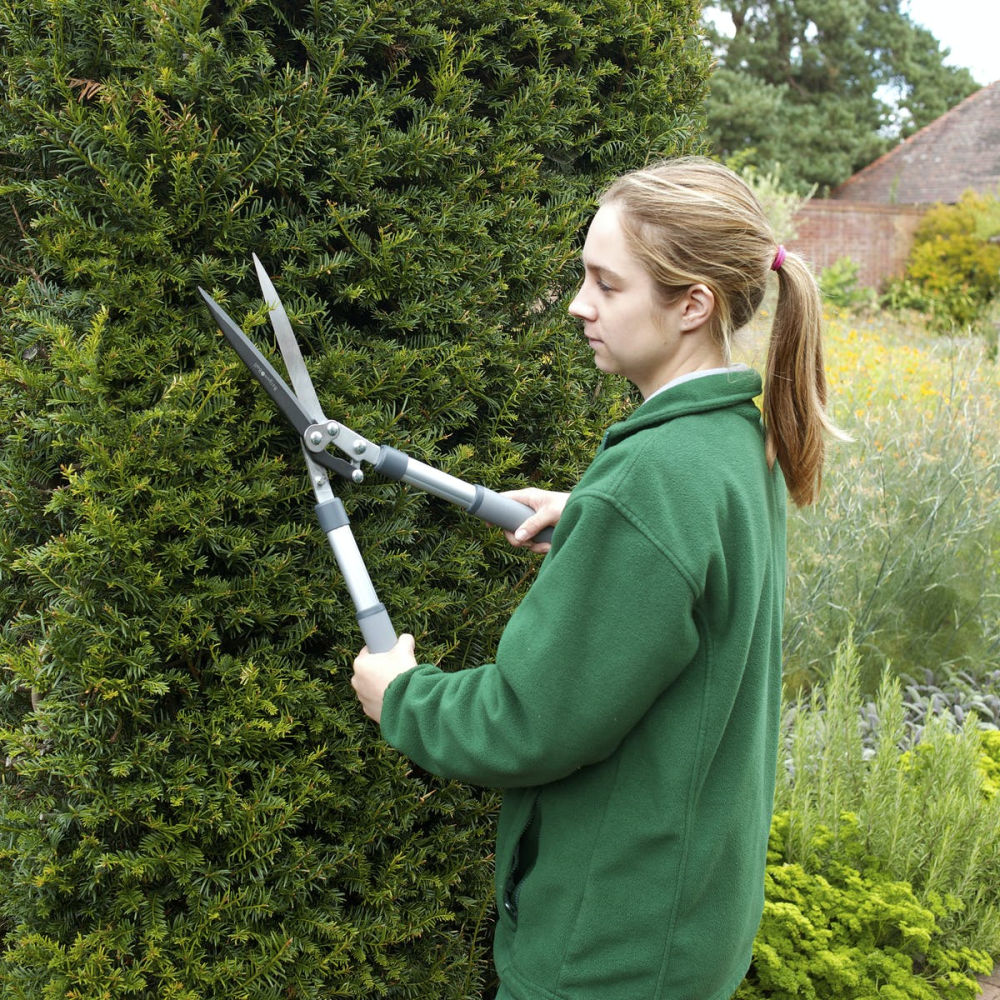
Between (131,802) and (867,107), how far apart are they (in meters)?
34.0

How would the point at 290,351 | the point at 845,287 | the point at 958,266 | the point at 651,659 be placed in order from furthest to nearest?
the point at 958,266 → the point at 845,287 → the point at 290,351 → the point at 651,659

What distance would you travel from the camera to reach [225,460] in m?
1.70

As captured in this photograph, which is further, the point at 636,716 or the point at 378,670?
the point at 378,670

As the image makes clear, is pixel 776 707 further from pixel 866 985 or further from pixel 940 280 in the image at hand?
pixel 940 280

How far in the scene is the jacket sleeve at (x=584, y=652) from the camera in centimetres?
127

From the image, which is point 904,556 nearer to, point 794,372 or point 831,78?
point 794,372

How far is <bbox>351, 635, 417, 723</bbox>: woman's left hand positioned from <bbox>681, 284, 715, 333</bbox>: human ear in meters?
0.64

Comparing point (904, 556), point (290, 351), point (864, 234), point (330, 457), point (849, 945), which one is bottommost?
point (849, 945)

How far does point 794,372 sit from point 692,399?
27 centimetres

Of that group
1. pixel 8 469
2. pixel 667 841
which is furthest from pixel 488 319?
pixel 667 841

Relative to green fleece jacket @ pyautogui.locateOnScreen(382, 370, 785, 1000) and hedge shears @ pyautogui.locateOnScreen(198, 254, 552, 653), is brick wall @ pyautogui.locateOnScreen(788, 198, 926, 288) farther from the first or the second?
green fleece jacket @ pyautogui.locateOnScreen(382, 370, 785, 1000)

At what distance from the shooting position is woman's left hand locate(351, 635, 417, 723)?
1.46 meters

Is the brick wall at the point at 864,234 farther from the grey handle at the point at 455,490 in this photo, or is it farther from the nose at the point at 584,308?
the nose at the point at 584,308

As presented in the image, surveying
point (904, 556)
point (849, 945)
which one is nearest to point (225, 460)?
point (849, 945)
